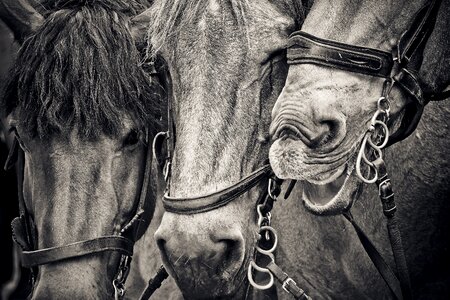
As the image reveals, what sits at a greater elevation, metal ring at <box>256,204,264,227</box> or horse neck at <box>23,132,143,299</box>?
metal ring at <box>256,204,264,227</box>

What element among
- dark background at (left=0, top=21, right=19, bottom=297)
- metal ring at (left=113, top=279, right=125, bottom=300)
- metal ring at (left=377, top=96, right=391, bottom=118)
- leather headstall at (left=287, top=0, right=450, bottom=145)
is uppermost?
leather headstall at (left=287, top=0, right=450, bottom=145)

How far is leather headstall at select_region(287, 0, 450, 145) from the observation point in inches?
97.2

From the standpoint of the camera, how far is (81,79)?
3309mm

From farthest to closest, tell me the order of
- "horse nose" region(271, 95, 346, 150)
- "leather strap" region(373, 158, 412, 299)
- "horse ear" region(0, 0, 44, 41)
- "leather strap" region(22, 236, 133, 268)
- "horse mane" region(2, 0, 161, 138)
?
"horse ear" region(0, 0, 44, 41), "horse mane" region(2, 0, 161, 138), "leather strap" region(22, 236, 133, 268), "leather strap" region(373, 158, 412, 299), "horse nose" region(271, 95, 346, 150)

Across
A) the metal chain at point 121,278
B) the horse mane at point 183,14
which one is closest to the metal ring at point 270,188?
the horse mane at point 183,14

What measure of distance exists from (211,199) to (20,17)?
1616mm

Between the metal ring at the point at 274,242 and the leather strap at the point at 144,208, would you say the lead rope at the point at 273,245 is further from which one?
the leather strap at the point at 144,208

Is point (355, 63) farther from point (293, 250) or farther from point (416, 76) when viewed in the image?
point (293, 250)

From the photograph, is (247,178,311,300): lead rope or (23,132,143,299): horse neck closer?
(247,178,311,300): lead rope

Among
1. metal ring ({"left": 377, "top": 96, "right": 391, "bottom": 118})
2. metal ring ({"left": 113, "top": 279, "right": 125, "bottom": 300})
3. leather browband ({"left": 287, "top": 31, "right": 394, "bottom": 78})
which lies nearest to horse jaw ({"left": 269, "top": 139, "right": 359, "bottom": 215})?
metal ring ({"left": 377, "top": 96, "right": 391, "bottom": 118})

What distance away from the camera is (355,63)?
A: 246 centimetres

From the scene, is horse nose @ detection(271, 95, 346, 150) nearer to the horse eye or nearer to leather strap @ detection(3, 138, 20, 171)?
the horse eye

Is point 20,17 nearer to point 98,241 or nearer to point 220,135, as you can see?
point 98,241

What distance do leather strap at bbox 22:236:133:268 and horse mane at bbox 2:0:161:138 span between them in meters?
0.48
